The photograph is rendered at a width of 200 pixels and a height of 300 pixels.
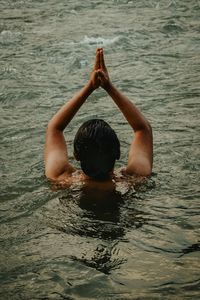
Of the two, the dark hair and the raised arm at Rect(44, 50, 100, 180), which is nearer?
the dark hair

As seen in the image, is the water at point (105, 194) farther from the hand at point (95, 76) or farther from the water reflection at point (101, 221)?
the hand at point (95, 76)

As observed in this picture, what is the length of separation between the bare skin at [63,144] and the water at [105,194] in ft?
0.60

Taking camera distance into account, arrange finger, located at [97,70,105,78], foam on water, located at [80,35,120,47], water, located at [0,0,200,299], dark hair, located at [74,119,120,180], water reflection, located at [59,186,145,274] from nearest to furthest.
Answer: water, located at [0,0,200,299] < water reflection, located at [59,186,145,274] < dark hair, located at [74,119,120,180] < finger, located at [97,70,105,78] < foam on water, located at [80,35,120,47]

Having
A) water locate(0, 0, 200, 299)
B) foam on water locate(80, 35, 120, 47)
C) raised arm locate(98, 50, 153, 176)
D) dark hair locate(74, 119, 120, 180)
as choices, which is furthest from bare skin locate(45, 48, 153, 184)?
foam on water locate(80, 35, 120, 47)

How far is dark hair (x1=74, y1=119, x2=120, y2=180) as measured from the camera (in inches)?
157

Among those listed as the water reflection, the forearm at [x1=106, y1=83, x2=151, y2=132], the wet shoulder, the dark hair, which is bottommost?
the water reflection

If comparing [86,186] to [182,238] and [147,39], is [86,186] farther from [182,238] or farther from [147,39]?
[147,39]

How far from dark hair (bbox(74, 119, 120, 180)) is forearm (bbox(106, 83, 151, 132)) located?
0.46 meters

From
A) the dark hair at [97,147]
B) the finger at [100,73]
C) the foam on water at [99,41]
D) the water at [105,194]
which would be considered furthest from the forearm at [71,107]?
the foam on water at [99,41]

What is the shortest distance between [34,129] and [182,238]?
3220 millimetres

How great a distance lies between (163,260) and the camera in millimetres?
3529

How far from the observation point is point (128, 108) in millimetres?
4473

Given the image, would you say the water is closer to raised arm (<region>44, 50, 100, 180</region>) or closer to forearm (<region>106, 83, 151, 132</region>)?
raised arm (<region>44, 50, 100, 180</region>)

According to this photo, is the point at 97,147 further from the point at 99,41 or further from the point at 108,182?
the point at 99,41
